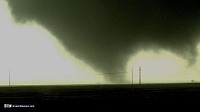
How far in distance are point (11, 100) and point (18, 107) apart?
231 mm

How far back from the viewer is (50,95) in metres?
4.84

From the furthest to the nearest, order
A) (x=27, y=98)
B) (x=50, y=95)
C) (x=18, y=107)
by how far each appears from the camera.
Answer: (x=50, y=95), (x=27, y=98), (x=18, y=107)

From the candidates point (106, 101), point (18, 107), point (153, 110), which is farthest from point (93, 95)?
point (18, 107)

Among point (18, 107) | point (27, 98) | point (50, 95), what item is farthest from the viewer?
point (50, 95)

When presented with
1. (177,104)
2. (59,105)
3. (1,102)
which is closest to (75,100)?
(59,105)

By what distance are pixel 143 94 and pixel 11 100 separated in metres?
1.68

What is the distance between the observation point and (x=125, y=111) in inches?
174

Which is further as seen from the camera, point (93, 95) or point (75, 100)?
point (93, 95)

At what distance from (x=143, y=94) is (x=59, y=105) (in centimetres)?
115

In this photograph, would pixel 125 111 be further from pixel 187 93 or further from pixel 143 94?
pixel 187 93

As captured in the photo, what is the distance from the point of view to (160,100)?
182 inches

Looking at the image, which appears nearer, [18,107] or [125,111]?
[18,107]

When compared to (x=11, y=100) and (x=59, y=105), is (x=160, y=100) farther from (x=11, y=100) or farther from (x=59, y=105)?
(x=11, y=100)

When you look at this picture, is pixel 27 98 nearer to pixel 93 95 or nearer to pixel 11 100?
pixel 11 100
